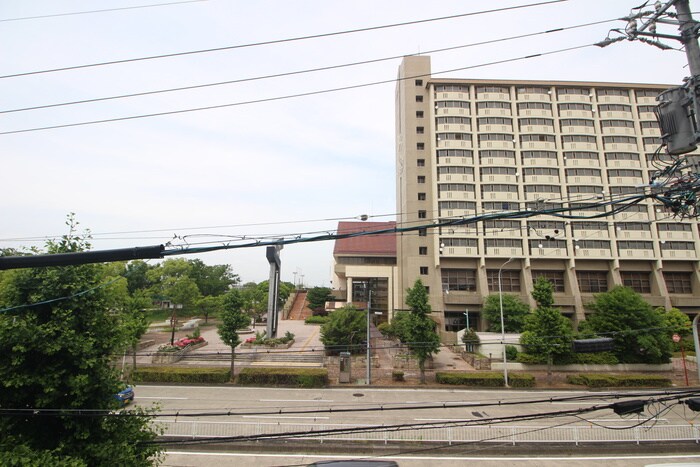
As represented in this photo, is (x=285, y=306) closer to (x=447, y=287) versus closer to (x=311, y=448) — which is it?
(x=447, y=287)

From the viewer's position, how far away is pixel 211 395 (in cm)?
2242

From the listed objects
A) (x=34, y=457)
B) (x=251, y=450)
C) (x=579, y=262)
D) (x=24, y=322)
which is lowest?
(x=251, y=450)

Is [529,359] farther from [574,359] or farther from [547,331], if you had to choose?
[574,359]

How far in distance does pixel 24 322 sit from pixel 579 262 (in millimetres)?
51057

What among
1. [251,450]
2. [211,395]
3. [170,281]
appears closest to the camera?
[251,450]

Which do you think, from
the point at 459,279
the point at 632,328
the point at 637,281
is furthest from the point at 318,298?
the point at 637,281

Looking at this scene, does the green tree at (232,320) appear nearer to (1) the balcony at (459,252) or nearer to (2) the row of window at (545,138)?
(1) the balcony at (459,252)

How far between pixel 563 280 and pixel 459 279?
13012 millimetres

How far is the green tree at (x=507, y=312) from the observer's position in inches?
1454

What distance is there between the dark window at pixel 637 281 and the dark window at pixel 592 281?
2173 millimetres

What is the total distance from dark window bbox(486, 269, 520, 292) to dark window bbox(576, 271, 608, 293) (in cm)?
774

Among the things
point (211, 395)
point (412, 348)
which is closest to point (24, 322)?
point (211, 395)

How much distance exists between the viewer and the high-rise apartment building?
42.7 metres

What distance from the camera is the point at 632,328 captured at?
2950cm
